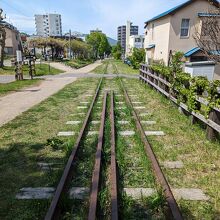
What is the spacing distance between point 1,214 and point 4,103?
8.46m

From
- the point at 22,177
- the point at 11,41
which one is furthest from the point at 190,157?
the point at 11,41

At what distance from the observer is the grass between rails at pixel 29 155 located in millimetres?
3598

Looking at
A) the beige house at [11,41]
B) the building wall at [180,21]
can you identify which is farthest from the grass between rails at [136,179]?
the beige house at [11,41]

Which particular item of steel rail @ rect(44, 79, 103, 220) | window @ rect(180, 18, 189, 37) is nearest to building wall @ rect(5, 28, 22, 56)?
window @ rect(180, 18, 189, 37)

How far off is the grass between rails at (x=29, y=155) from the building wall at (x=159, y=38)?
62.6 feet

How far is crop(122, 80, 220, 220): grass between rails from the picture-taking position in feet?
11.8

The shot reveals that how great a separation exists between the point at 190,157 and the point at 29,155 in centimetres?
356

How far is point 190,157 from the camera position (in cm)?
521

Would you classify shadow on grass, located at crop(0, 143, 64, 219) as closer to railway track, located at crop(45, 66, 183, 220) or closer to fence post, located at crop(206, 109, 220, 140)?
railway track, located at crop(45, 66, 183, 220)

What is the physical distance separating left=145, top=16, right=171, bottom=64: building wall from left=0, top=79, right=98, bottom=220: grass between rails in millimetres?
19088

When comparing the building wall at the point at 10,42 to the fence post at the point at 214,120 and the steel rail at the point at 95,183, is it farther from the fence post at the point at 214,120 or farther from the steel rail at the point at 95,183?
the fence post at the point at 214,120

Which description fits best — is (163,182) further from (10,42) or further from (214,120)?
(10,42)

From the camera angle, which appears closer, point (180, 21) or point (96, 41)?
point (180, 21)

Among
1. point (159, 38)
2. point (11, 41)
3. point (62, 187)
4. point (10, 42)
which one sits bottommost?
point (62, 187)
